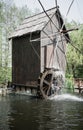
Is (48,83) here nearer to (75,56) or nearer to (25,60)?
(25,60)

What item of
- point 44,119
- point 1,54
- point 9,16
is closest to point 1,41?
point 1,54

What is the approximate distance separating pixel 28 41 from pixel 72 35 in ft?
68.0

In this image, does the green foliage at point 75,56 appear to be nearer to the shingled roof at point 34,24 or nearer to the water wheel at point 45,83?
the shingled roof at point 34,24

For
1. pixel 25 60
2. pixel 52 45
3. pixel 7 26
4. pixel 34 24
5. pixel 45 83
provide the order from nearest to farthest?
1. pixel 45 83
2. pixel 25 60
3. pixel 52 45
4. pixel 34 24
5. pixel 7 26

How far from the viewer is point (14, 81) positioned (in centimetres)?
3159

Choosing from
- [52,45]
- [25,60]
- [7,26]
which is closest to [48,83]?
[25,60]

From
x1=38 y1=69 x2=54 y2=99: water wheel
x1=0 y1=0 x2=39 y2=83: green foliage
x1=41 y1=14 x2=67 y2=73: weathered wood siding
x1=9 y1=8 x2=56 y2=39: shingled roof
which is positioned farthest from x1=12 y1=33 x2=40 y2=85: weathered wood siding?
x1=0 y1=0 x2=39 y2=83: green foliage

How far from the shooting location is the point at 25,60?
2975 centimetres

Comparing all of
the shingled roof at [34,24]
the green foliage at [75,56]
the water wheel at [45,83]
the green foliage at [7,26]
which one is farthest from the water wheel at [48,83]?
the green foliage at [75,56]

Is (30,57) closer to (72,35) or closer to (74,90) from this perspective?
(74,90)

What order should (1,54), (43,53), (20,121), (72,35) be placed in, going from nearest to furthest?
(20,121) < (43,53) < (1,54) < (72,35)

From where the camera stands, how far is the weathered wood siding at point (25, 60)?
93.4 ft

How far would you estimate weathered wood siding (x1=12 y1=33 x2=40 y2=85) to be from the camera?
2847 centimetres

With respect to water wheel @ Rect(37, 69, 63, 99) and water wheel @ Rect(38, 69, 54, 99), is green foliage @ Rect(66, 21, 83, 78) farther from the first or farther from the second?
water wheel @ Rect(38, 69, 54, 99)
